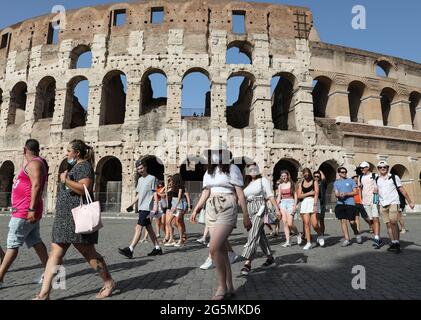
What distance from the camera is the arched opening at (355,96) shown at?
19.2 m

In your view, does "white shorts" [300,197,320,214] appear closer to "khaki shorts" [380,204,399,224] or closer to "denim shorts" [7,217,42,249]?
"khaki shorts" [380,204,399,224]

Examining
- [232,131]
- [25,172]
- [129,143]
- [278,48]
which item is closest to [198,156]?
[232,131]

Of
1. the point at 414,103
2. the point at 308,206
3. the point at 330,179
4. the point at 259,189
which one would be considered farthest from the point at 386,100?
the point at 259,189

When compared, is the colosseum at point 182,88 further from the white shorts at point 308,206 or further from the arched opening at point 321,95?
the white shorts at point 308,206

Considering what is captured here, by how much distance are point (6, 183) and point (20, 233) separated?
1953 centimetres

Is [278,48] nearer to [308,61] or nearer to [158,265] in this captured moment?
[308,61]

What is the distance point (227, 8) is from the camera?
59.0ft

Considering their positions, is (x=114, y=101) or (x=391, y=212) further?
(x=114, y=101)

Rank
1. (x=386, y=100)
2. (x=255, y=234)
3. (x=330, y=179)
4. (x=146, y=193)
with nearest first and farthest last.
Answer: (x=255, y=234)
(x=146, y=193)
(x=330, y=179)
(x=386, y=100)

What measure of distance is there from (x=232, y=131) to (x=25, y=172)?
13.4m

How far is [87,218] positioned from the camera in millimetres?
2936

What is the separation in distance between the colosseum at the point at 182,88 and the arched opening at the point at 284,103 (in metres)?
0.12

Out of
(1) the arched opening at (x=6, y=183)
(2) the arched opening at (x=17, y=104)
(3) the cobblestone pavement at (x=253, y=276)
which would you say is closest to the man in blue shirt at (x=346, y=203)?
(3) the cobblestone pavement at (x=253, y=276)

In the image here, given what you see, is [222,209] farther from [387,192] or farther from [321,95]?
[321,95]
